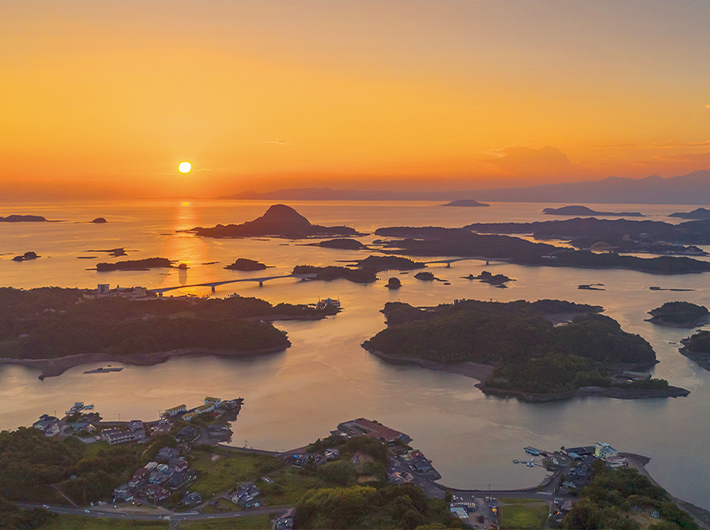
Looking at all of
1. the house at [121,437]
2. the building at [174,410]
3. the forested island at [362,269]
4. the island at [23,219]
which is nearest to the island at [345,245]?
the forested island at [362,269]

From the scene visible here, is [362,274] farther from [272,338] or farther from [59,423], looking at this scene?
[59,423]

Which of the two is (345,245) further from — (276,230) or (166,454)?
(166,454)

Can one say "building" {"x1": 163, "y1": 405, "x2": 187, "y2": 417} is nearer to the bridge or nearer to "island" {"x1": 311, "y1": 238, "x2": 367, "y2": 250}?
the bridge

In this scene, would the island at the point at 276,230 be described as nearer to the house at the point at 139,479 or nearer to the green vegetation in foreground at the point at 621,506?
the house at the point at 139,479

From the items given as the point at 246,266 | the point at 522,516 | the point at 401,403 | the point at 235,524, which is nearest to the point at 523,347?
the point at 401,403

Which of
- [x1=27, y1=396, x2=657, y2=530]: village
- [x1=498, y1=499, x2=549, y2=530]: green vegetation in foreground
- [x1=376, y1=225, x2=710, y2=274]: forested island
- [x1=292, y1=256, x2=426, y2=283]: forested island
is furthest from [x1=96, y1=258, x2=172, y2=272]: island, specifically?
[x1=498, y1=499, x2=549, y2=530]: green vegetation in foreground

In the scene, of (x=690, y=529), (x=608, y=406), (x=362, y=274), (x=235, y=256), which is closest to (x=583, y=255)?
(x=362, y=274)

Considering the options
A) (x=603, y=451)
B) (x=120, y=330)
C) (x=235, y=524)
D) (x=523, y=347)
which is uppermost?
(x=523, y=347)
